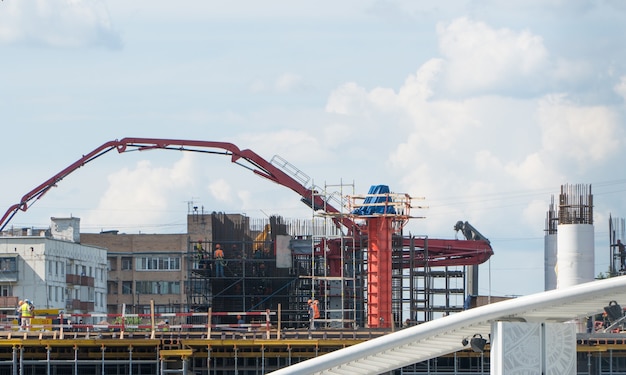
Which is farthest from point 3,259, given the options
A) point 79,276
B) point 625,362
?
point 625,362

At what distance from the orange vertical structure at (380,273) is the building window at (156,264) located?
85.2 m

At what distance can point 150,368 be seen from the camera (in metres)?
57.2

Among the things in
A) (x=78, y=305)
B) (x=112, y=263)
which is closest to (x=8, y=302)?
(x=78, y=305)

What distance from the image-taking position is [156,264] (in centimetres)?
15012

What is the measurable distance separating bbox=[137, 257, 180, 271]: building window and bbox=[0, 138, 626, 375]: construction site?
48.6 m

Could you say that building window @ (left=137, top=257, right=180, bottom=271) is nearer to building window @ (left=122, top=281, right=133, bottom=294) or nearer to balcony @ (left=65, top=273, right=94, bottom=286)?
building window @ (left=122, top=281, right=133, bottom=294)

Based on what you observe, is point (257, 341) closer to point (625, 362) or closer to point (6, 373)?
point (6, 373)

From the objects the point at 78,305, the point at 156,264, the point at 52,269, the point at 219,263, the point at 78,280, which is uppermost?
the point at 156,264

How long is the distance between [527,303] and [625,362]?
24938mm

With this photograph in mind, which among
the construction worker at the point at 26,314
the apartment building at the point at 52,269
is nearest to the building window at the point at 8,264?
the apartment building at the point at 52,269

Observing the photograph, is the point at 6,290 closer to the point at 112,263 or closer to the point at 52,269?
the point at 52,269

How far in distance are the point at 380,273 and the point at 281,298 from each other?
1599cm

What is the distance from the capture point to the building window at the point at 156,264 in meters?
150

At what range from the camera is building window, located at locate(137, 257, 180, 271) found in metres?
150
